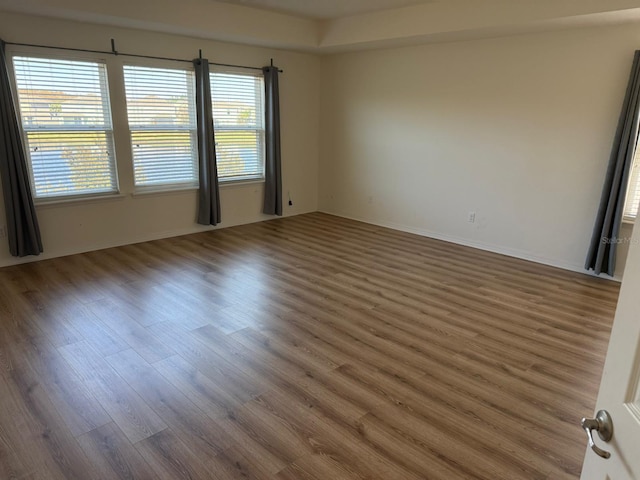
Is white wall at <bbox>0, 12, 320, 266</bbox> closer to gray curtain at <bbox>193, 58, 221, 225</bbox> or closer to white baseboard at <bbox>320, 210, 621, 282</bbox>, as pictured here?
gray curtain at <bbox>193, 58, 221, 225</bbox>

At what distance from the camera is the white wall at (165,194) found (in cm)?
436

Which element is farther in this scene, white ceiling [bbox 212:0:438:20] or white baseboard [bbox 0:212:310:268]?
white ceiling [bbox 212:0:438:20]

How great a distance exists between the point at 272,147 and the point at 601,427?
224 inches

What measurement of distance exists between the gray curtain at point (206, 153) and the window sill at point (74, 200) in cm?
100

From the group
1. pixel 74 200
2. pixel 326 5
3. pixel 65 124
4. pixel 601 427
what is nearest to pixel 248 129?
pixel 326 5

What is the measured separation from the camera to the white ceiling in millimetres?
4594

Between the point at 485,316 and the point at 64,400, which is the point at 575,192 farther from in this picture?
the point at 64,400

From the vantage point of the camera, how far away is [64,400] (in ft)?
7.61

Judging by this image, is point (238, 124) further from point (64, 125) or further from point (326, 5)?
point (64, 125)

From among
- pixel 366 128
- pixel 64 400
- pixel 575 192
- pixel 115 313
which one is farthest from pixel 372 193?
pixel 64 400

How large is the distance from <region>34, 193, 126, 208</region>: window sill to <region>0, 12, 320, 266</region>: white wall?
0.03 m

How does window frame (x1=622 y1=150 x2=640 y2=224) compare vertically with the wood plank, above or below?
above

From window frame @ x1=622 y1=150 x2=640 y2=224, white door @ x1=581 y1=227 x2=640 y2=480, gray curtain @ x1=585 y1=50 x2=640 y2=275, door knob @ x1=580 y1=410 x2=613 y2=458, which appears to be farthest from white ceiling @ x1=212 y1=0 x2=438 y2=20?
door knob @ x1=580 y1=410 x2=613 y2=458

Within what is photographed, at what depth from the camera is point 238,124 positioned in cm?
591
